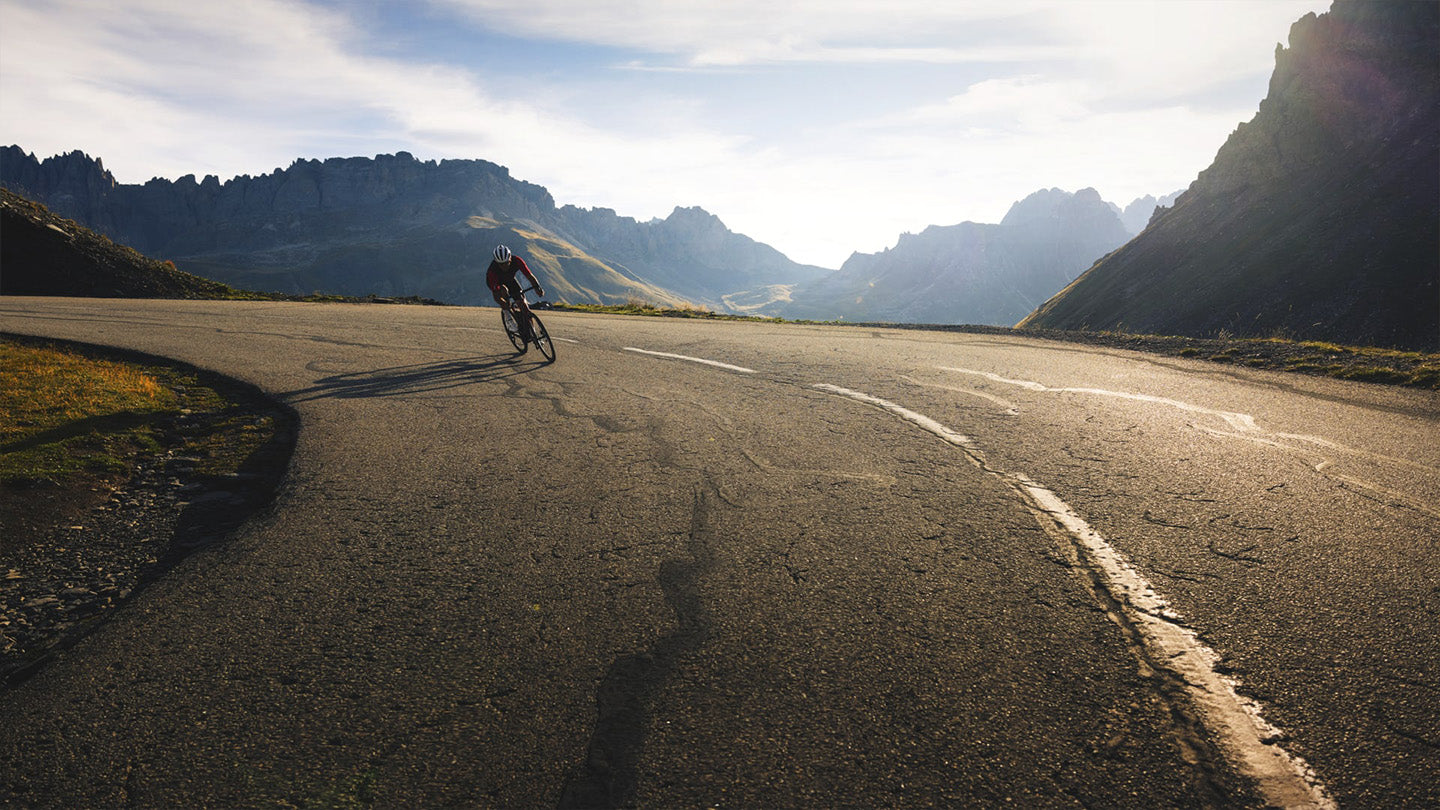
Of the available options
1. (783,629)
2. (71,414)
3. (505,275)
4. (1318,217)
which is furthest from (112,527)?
(1318,217)

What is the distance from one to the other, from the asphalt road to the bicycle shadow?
6.86 ft

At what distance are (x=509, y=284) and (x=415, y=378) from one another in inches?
124

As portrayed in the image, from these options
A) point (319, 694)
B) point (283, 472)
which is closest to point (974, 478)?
point (319, 694)

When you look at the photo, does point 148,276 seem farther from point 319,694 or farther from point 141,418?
point 319,694

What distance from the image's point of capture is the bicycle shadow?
26.8 ft

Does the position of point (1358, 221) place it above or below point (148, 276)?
above

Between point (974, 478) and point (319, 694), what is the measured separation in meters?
4.13

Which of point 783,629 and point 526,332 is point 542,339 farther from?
point 783,629

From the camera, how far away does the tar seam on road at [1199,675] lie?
2.07 m

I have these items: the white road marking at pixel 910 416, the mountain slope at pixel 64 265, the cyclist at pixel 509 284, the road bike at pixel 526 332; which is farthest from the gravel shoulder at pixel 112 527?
the mountain slope at pixel 64 265

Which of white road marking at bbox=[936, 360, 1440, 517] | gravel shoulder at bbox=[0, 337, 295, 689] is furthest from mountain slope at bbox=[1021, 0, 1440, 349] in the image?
gravel shoulder at bbox=[0, 337, 295, 689]

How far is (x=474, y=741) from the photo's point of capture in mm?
2322

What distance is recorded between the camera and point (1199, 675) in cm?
259

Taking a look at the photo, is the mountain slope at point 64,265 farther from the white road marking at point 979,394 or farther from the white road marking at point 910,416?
the white road marking at point 979,394
